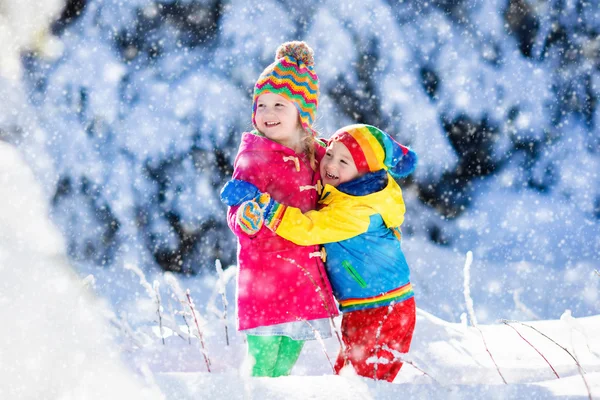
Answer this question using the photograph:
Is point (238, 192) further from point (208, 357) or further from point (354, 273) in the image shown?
point (208, 357)

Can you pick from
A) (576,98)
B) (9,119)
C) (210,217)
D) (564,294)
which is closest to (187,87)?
(210,217)

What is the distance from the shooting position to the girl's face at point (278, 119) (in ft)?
8.93

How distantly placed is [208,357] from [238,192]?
1.00 metres

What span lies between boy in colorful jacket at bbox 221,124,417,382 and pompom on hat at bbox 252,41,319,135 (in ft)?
0.79

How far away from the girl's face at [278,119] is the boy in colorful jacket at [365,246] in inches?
7.9

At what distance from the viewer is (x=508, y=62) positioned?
7.93 metres

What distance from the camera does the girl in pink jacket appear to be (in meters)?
2.52

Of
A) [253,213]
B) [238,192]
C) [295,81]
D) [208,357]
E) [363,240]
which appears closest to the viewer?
[253,213]

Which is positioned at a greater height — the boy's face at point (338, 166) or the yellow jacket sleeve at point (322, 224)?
the boy's face at point (338, 166)

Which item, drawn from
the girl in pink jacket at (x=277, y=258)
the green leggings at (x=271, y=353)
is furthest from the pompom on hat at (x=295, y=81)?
the green leggings at (x=271, y=353)

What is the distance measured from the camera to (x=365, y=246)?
2625mm

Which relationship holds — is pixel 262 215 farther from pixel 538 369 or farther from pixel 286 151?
pixel 538 369

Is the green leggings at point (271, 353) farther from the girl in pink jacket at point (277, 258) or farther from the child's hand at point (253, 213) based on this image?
the child's hand at point (253, 213)

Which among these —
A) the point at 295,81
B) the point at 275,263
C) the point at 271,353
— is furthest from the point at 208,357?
the point at 295,81
